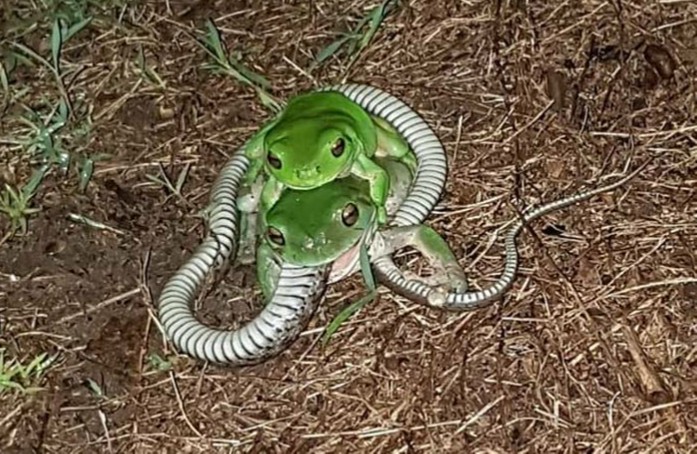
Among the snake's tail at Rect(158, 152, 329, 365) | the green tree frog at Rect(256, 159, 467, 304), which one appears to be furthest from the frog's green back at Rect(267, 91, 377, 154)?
the snake's tail at Rect(158, 152, 329, 365)

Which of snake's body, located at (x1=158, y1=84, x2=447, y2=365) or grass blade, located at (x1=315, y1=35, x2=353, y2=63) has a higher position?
grass blade, located at (x1=315, y1=35, x2=353, y2=63)

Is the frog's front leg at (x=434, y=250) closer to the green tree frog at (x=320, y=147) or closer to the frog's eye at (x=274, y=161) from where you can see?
the green tree frog at (x=320, y=147)

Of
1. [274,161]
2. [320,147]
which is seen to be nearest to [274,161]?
[274,161]

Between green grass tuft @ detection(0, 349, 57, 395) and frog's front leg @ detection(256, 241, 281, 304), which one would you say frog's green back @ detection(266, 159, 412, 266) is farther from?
green grass tuft @ detection(0, 349, 57, 395)

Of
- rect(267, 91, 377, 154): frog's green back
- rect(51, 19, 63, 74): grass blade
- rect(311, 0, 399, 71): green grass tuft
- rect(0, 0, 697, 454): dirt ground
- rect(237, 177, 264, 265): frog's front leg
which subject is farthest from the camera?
rect(311, 0, 399, 71): green grass tuft

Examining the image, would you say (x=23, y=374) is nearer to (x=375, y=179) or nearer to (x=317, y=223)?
(x=317, y=223)

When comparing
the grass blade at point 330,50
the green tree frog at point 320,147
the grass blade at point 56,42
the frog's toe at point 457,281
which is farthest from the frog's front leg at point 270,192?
the grass blade at point 56,42

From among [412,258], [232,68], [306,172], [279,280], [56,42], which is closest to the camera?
[306,172]
